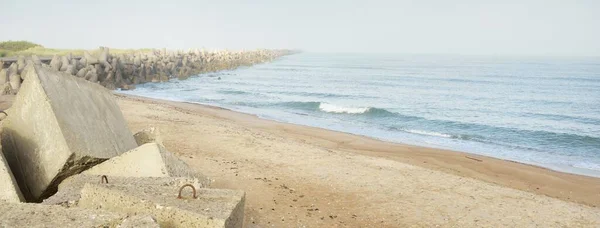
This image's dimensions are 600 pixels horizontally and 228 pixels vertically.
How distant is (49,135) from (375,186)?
17.9ft

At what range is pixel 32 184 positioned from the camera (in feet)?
17.6

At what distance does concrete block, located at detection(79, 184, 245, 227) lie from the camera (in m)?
3.53

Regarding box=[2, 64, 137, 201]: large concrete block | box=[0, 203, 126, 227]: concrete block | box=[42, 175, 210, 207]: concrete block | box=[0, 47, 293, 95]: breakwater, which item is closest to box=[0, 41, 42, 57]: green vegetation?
box=[0, 47, 293, 95]: breakwater

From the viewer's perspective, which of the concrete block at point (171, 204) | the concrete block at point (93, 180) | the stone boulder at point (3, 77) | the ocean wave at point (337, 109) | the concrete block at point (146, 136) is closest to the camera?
the concrete block at point (171, 204)

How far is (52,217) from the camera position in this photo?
10.8ft

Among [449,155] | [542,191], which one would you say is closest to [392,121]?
[449,155]

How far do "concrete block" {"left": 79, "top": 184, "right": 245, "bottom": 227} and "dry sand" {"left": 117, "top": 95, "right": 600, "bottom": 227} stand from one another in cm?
213

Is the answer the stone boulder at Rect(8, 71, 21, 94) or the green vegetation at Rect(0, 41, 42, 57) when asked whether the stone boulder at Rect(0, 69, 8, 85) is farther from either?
the green vegetation at Rect(0, 41, 42, 57)

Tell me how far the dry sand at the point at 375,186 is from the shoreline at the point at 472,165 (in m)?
0.04

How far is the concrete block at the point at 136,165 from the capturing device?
17.5 feet

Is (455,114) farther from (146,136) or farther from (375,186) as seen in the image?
(146,136)

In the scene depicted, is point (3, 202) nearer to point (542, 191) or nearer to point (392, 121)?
point (542, 191)

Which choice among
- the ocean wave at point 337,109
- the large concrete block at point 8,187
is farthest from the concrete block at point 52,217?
the ocean wave at point 337,109

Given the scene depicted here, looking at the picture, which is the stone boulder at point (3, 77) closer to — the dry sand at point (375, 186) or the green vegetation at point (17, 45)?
the dry sand at point (375, 186)
